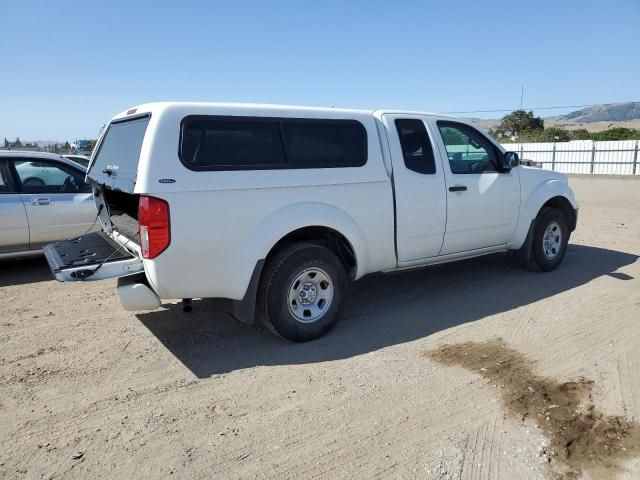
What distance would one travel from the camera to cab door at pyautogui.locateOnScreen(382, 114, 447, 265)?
4.99m

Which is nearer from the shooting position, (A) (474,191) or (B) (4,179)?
(A) (474,191)

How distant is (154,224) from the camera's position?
12.1 feet

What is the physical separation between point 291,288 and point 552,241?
409 cm

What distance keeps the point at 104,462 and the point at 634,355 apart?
3984mm

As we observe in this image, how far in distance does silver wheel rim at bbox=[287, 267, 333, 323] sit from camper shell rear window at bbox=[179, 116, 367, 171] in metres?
0.97

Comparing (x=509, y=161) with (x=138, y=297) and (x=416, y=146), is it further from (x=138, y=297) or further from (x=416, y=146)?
(x=138, y=297)

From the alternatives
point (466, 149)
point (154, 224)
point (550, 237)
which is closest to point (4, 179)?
point (154, 224)

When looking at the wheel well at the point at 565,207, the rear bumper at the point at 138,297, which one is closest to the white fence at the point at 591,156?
the wheel well at the point at 565,207

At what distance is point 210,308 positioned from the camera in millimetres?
5441

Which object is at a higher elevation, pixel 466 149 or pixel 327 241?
pixel 466 149

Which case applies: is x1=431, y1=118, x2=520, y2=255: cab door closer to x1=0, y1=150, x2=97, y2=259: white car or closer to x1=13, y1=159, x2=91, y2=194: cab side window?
x1=0, y1=150, x2=97, y2=259: white car

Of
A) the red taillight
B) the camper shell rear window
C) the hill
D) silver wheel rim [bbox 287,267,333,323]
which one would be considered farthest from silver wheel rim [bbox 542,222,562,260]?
the hill

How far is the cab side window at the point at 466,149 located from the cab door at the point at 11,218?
5.55 m

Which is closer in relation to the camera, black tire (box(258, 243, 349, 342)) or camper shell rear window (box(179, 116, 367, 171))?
camper shell rear window (box(179, 116, 367, 171))
